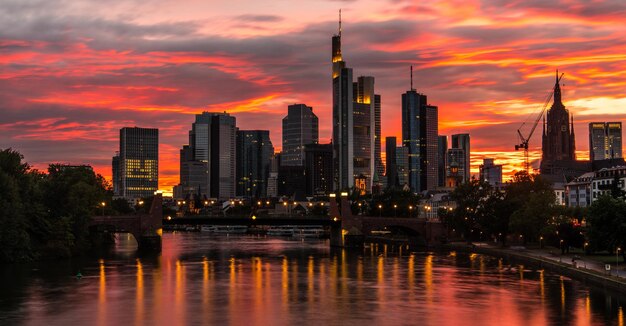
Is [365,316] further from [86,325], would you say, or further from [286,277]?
[286,277]

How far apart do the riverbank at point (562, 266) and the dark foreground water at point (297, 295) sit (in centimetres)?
151

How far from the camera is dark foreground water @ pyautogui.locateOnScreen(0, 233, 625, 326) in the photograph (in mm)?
74188

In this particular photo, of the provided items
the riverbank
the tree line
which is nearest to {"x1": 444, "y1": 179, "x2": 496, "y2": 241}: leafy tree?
the riverbank

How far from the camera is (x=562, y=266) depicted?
357 feet

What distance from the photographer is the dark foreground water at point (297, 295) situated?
74.2m

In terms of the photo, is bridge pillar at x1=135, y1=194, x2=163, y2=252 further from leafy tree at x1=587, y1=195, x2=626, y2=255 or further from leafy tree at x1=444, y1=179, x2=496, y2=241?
leafy tree at x1=587, y1=195, x2=626, y2=255

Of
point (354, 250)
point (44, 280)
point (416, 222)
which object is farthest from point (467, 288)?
point (416, 222)

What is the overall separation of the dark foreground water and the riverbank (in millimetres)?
1512

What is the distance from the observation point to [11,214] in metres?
116

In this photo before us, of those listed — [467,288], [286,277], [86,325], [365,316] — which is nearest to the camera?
[86,325]

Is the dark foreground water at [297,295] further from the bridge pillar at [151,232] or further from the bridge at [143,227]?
the bridge pillar at [151,232]

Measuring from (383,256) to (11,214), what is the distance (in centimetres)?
6751

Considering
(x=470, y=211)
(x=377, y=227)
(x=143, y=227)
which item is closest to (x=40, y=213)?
(x=143, y=227)

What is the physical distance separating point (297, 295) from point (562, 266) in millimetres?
38292
